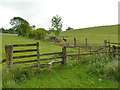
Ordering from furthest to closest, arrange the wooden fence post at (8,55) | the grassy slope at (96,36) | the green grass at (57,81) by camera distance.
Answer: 1. the grassy slope at (96,36)
2. the wooden fence post at (8,55)
3. the green grass at (57,81)

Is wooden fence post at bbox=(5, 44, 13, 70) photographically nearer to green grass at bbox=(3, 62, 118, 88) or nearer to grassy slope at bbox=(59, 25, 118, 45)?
green grass at bbox=(3, 62, 118, 88)

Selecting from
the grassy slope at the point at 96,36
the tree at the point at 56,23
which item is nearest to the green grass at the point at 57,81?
the grassy slope at the point at 96,36

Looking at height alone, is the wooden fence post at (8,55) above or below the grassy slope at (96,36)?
below

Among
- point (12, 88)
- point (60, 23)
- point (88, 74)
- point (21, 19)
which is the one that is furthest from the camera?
point (21, 19)

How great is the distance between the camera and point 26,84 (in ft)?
11.8

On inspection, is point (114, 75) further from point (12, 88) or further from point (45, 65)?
point (12, 88)

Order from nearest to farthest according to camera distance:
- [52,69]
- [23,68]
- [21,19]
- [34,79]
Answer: [34,79] → [23,68] → [52,69] → [21,19]

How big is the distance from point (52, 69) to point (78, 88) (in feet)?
6.48

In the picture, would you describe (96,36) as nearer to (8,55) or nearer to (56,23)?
(56,23)

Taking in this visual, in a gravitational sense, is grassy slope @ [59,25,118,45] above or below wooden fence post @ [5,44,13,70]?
above

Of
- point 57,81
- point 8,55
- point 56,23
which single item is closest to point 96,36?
point 56,23

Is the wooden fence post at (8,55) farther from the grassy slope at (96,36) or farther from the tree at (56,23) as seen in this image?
the tree at (56,23)

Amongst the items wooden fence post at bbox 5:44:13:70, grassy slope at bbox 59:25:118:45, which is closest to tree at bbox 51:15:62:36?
grassy slope at bbox 59:25:118:45

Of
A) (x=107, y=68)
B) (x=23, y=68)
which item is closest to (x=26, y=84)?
(x=23, y=68)
